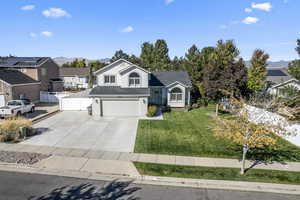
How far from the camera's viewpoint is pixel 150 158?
10750mm

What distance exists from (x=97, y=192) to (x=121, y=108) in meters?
13.8

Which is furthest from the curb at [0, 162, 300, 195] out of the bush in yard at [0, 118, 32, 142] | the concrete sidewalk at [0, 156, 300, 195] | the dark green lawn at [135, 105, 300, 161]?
the bush in yard at [0, 118, 32, 142]

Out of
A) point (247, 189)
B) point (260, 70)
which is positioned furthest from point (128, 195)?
point (260, 70)

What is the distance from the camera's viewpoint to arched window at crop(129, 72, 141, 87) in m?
23.1

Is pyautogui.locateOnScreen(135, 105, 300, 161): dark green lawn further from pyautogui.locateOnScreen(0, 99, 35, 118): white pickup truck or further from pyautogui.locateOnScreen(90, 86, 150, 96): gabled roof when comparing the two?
pyautogui.locateOnScreen(0, 99, 35, 118): white pickup truck

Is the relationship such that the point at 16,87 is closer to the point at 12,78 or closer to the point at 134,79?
the point at 12,78

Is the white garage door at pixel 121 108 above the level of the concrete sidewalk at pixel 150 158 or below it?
above

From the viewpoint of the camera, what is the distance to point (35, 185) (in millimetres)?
7871

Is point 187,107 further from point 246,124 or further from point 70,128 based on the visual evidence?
point 246,124

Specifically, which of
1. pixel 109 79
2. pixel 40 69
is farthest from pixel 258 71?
pixel 40 69

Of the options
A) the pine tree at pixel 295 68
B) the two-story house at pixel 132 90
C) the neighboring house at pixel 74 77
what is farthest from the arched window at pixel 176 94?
the neighboring house at pixel 74 77

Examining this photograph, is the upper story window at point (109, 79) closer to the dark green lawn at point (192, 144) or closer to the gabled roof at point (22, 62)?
the dark green lawn at point (192, 144)

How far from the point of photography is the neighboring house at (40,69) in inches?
1254

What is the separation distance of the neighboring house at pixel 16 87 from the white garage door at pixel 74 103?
618 centimetres
